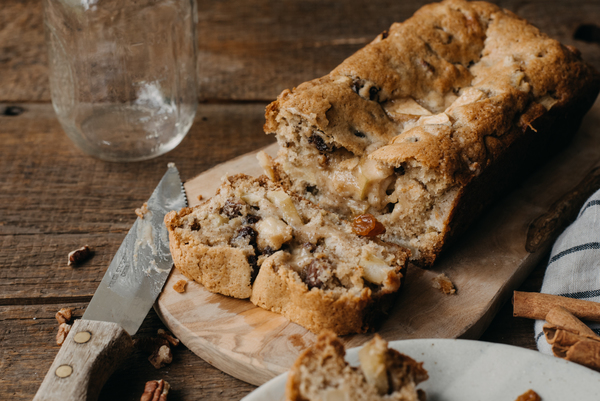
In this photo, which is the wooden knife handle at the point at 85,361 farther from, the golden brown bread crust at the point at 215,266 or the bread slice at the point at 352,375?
the bread slice at the point at 352,375

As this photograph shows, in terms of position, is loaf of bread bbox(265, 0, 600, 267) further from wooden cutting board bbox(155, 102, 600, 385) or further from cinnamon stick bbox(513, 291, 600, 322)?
cinnamon stick bbox(513, 291, 600, 322)

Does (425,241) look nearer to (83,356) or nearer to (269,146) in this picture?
(269,146)

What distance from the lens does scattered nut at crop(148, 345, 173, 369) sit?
2505 millimetres

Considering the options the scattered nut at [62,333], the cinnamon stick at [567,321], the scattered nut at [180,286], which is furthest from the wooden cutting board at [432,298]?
the scattered nut at [62,333]

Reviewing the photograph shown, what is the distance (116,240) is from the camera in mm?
3184

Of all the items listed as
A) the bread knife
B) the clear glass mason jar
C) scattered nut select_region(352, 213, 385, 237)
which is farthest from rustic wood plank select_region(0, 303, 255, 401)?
the clear glass mason jar

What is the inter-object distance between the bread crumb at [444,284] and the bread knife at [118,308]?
1277 mm

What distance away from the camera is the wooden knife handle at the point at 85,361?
6.90 ft

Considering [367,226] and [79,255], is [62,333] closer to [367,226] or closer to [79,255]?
[79,255]

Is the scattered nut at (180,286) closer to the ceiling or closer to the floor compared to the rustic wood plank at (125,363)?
closer to the ceiling

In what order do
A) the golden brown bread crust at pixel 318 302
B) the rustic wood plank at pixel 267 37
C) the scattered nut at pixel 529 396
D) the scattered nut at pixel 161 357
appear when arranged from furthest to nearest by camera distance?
the rustic wood plank at pixel 267 37
the scattered nut at pixel 161 357
the golden brown bread crust at pixel 318 302
the scattered nut at pixel 529 396

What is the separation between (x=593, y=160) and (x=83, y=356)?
309 centimetres

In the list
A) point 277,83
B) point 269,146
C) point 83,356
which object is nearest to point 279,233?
point 83,356

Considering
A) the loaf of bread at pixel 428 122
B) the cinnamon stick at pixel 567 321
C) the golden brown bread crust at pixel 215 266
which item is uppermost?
the loaf of bread at pixel 428 122
